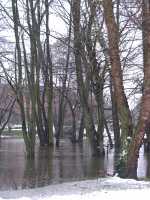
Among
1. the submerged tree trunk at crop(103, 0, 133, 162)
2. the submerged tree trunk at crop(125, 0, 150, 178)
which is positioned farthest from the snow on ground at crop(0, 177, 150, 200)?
the submerged tree trunk at crop(103, 0, 133, 162)

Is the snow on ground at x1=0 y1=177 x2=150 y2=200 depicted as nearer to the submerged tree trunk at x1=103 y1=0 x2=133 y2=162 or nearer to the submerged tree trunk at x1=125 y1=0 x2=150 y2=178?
the submerged tree trunk at x1=125 y1=0 x2=150 y2=178

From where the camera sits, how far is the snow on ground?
1134cm

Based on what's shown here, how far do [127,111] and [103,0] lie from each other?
12.4 ft

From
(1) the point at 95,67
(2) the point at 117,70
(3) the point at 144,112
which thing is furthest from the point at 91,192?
(1) the point at 95,67

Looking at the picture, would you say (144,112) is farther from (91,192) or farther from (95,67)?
(95,67)

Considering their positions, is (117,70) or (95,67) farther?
(95,67)

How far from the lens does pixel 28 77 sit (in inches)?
1375

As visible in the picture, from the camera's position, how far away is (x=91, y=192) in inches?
482

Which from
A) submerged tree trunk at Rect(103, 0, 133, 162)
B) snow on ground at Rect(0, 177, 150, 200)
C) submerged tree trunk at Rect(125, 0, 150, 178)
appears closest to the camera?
snow on ground at Rect(0, 177, 150, 200)

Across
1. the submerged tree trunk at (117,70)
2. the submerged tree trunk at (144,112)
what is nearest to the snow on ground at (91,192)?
the submerged tree trunk at (144,112)

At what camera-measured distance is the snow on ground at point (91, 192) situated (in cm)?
1134

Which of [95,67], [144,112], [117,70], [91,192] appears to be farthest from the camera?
[95,67]

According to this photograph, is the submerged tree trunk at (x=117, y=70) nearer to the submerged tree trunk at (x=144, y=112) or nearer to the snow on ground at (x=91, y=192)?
the submerged tree trunk at (x=144, y=112)

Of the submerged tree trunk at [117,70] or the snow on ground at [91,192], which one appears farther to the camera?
the submerged tree trunk at [117,70]
